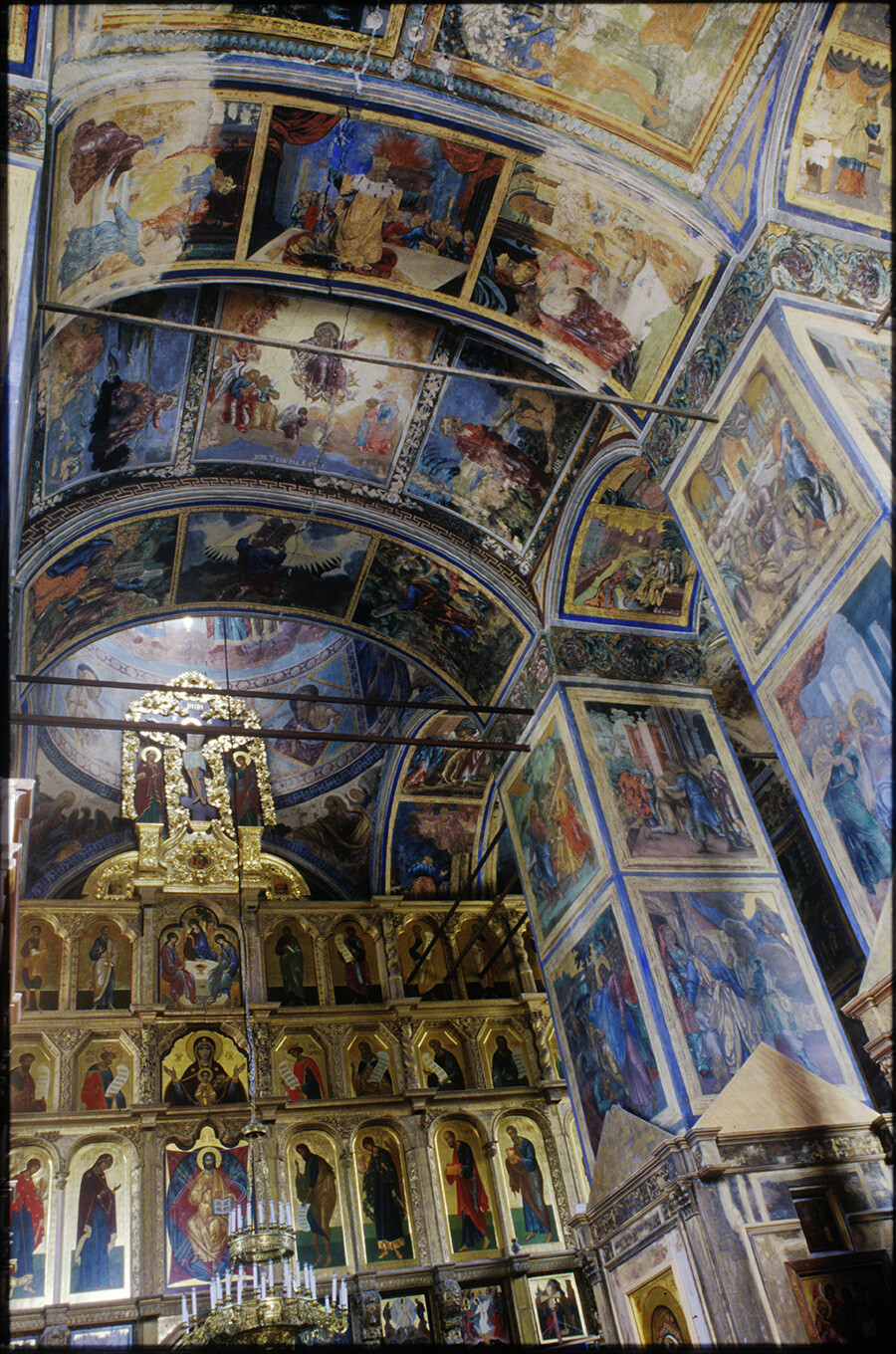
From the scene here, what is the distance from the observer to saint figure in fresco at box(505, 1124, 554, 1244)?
1462 cm

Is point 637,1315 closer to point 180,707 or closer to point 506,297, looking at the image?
point 506,297

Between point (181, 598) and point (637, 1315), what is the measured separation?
9.22 m

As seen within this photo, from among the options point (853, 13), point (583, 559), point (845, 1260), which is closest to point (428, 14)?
point (853, 13)

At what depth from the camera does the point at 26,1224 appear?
41.9 feet

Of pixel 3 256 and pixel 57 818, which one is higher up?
pixel 57 818

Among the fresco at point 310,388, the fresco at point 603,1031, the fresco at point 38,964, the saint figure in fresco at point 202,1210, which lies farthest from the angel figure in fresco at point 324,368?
the saint figure in fresco at point 202,1210

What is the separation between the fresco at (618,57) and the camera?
853 centimetres

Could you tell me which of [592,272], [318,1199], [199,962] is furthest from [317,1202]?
[592,272]

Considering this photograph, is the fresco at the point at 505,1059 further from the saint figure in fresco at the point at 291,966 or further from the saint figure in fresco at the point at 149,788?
the saint figure in fresco at the point at 149,788

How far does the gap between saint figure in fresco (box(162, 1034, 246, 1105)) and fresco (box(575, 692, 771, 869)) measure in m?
7.23

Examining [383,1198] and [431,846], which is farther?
[431,846]

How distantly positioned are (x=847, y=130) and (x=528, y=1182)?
13.4 metres

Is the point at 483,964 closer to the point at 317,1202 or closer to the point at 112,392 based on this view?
the point at 317,1202

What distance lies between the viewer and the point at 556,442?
11.8 meters
